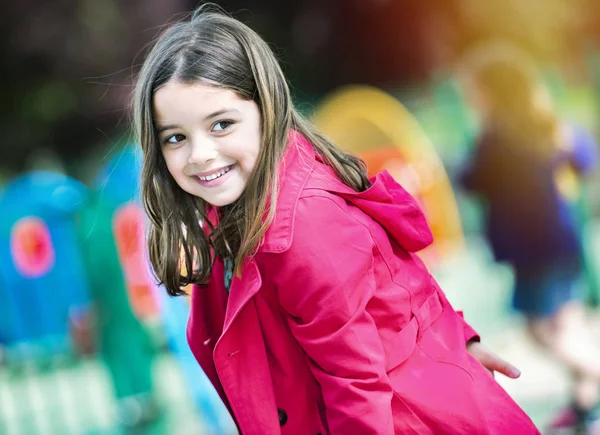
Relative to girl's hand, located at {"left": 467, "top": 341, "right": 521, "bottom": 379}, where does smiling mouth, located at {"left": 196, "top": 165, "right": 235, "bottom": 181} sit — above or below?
above

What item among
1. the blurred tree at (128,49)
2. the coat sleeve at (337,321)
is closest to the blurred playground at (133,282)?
the blurred tree at (128,49)

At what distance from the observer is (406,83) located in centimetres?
505

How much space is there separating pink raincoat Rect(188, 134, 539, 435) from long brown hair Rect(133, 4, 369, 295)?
40mm

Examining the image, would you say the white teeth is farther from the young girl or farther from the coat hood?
the coat hood

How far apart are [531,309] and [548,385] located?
45cm

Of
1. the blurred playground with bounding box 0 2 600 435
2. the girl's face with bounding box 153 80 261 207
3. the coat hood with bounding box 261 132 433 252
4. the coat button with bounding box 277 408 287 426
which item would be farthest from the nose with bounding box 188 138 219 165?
the blurred playground with bounding box 0 2 600 435

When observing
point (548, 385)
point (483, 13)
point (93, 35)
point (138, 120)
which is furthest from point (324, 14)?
point (138, 120)

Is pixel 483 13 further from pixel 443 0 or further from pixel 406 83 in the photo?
pixel 406 83

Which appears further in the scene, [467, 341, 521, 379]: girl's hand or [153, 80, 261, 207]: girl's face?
[467, 341, 521, 379]: girl's hand

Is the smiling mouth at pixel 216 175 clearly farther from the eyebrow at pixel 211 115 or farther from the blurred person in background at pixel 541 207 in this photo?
the blurred person in background at pixel 541 207

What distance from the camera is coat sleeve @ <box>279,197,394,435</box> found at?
1277 millimetres

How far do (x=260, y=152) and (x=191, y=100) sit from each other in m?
0.16

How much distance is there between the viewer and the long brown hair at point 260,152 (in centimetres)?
136

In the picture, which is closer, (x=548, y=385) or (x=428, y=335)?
(x=428, y=335)
